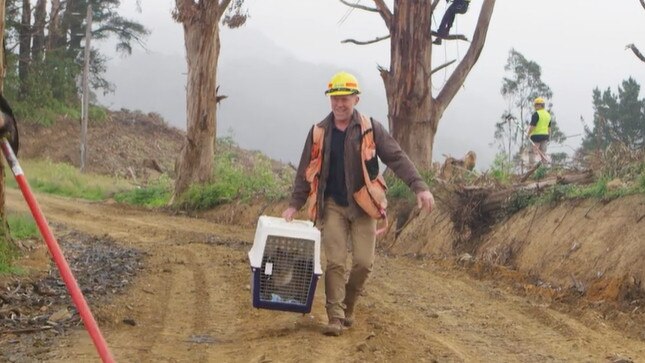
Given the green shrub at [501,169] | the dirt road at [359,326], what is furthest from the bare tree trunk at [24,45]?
the dirt road at [359,326]

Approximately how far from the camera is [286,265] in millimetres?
7820

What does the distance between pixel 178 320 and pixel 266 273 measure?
1.06 meters

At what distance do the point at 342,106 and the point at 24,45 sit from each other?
39.9 meters

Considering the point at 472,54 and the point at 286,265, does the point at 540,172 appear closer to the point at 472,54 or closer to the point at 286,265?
the point at 472,54

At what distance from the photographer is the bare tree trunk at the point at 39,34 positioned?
145 ft

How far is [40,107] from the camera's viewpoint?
1732 inches

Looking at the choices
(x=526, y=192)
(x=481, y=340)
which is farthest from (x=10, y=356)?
(x=526, y=192)

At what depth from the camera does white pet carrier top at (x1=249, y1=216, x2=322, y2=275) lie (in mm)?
7707

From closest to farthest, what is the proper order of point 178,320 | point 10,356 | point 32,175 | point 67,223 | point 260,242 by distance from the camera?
point 10,356, point 260,242, point 178,320, point 67,223, point 32,175

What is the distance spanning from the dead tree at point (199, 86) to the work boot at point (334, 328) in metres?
16.6

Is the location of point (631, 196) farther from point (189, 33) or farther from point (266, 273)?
point (189, 33)

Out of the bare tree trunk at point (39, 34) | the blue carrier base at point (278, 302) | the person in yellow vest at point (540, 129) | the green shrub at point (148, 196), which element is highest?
the bare tree trunk at point (39, 34)

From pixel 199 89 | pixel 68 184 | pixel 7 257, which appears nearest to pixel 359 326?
pixel 7 257

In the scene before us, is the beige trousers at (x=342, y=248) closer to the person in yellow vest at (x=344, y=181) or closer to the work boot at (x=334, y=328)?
the person in yellow vest at (x=344, y=181)
